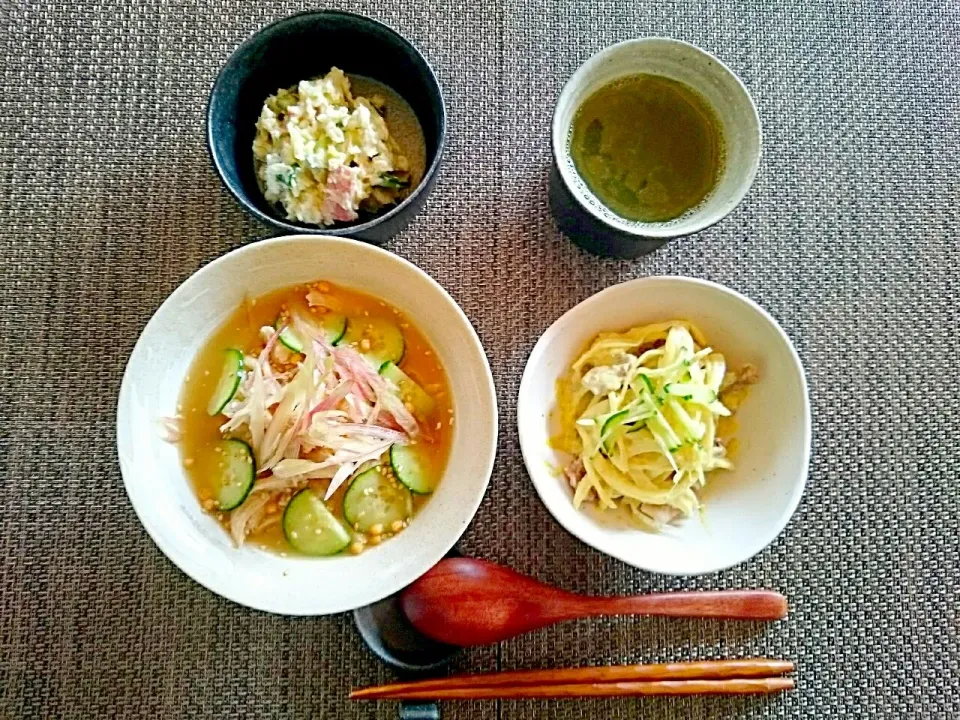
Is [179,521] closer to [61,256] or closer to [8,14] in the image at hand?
[61,256]

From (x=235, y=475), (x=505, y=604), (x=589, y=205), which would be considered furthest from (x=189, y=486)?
(x=589, y=205)

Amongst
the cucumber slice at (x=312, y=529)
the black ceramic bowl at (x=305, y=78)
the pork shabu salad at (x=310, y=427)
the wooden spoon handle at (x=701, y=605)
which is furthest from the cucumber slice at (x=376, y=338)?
the wooden spoon handle at (x=701, y=605)

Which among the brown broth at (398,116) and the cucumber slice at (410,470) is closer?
the cucumber slice at (410,470)

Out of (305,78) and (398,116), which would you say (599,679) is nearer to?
(398,116)

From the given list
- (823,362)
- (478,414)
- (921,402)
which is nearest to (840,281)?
(823,362)

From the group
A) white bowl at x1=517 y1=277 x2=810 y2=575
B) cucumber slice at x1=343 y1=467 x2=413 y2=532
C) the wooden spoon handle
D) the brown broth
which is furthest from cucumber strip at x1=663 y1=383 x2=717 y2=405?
the brown broth

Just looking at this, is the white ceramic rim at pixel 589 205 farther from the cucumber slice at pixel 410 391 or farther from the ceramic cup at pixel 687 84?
the cucumber slice at pixel 410 391

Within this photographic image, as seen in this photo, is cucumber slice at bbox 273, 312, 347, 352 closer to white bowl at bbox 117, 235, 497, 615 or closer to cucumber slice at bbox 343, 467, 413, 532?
white bowl at bbox 117, 235, 497, 615
